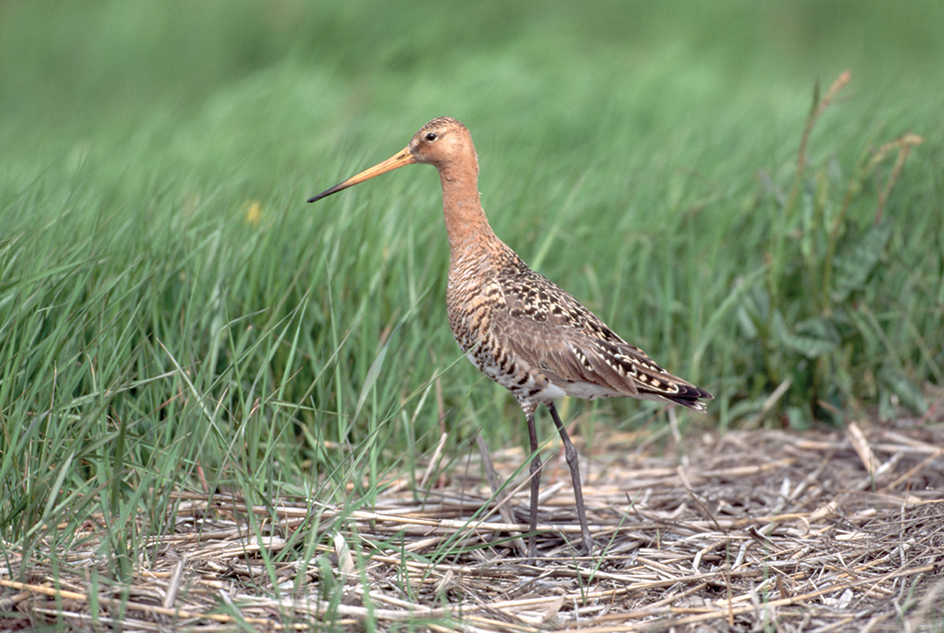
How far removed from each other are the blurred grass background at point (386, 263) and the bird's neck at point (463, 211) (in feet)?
1.32

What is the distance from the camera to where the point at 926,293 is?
19.7 ft

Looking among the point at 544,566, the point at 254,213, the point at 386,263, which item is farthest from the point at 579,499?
the point at 254,213

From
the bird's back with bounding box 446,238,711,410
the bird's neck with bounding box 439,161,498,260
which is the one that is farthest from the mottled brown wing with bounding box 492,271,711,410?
the bird's neck with bounding box 439,161,498,260

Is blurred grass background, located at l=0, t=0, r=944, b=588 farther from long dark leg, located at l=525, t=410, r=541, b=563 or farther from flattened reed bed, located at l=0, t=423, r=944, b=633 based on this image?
long dark leg, located at l=525, t=410, r=541, b=563

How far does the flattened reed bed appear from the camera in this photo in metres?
3.26

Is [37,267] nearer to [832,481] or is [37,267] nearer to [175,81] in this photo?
[832,481]

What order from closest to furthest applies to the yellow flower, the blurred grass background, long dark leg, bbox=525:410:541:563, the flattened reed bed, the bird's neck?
the flattened reed bed, the blurred grass background, long dark leg, bbox=525:410:541:563, the bird's neck, the yellow flower

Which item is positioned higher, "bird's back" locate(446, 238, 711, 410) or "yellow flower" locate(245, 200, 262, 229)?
"yellow flower" locate(245, 200, 262, 229)

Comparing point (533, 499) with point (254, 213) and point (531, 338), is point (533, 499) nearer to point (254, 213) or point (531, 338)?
point (531, 338)

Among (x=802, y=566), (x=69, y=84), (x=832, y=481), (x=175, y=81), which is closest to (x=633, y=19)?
(x=175, y=81)

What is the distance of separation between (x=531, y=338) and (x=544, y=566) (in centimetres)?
97

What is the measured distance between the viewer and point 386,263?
5.38 metres

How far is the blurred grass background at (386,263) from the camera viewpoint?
12.8 ft

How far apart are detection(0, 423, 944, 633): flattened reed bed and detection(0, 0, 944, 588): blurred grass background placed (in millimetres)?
191
